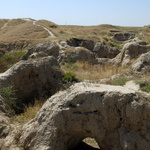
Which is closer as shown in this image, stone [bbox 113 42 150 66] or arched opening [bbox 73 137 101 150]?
arched opening [bbox 73 137 101 150]

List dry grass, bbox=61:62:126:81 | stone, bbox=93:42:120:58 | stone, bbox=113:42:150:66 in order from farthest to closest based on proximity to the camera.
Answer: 1. stone, bbox=93:42:120:58
2. stone, bbox=113:42:150:66
3. dry grass, bbox=61:62:126:81

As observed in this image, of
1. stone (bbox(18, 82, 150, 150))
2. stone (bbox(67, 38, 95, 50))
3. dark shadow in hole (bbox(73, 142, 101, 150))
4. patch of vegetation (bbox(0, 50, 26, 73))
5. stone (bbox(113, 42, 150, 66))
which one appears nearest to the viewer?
stone (bbox(18, 82, 150, 150))

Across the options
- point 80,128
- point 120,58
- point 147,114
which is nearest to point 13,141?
point 80,128

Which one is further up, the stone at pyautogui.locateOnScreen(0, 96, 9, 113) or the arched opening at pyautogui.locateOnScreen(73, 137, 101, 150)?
the stone at pyautogui.locateOnScreen(0, 96, 9, 113)

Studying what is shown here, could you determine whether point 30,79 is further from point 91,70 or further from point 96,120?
point 91,70

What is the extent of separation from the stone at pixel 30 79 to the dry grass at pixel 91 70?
11.3 feet

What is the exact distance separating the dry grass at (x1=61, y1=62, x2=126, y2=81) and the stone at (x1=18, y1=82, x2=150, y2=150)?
8.65 meters

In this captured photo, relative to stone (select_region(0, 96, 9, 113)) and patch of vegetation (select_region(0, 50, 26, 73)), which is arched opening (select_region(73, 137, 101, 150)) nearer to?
stone (select_region(0, 96, 9, 113))

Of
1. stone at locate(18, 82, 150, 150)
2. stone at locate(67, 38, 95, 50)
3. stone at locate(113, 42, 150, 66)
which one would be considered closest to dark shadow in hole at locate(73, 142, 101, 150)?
stone at locate(18, 82, 150, 150)

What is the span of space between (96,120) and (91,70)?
12608 mm

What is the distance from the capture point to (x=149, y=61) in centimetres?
1638

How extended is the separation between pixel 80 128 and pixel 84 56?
16.7 meters

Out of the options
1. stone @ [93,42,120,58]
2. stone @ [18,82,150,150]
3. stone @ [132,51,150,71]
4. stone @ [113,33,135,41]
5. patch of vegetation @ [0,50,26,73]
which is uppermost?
stone @ [18,82,150,150]

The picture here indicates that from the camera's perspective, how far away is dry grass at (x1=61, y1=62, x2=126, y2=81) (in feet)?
50.1
